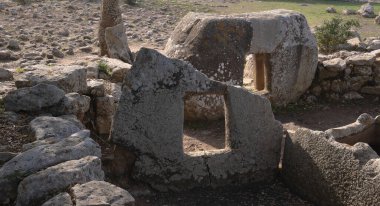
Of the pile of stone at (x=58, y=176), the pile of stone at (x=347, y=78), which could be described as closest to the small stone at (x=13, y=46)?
the pile of stone at (x=347, y=78)

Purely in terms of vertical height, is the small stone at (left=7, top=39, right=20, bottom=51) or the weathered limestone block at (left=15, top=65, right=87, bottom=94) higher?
the weathered limestone block at (left=15, top=65, right=87, bottom=94)

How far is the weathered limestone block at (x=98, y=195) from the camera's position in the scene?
11.6ft

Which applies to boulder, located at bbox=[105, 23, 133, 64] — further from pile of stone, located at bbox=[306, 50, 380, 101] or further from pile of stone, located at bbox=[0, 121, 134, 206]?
pile of stone, located at bbox=[0, 121, 134, 206]

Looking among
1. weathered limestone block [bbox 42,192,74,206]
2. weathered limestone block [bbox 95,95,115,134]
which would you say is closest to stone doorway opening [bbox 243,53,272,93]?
weathered limestone block [bbox 95,95,115,134]

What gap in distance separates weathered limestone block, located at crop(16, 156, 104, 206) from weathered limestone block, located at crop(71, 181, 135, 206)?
18 cm

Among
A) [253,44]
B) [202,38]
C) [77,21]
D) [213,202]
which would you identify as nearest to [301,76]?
[253,44]

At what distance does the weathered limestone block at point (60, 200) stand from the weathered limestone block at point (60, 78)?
10.7ft

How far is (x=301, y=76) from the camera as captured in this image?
32.7 ft

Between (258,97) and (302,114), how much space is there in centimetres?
342

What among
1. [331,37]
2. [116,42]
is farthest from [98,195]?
[331,37]

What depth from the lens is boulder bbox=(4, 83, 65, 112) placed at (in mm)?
6008

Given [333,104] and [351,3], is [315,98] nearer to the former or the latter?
[333,104]

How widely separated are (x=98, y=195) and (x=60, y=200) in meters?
0.26

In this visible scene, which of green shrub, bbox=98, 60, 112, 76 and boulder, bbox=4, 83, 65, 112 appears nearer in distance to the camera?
boulder, bbox=4, 83, 65, 112
